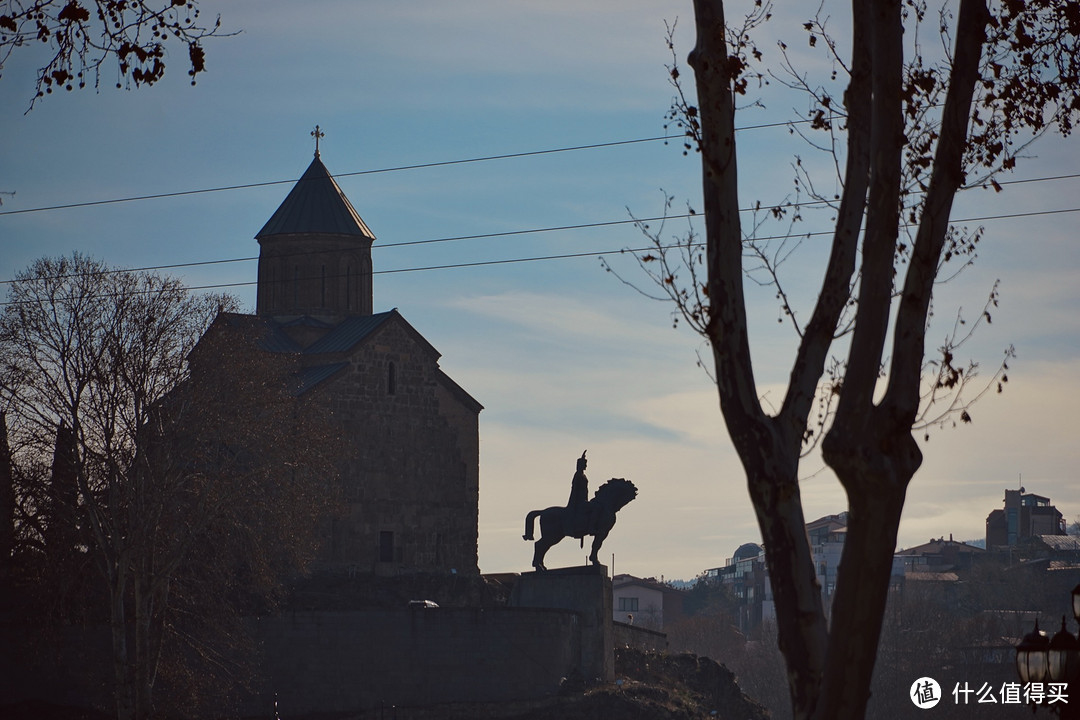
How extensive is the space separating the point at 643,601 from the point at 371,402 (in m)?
53.6

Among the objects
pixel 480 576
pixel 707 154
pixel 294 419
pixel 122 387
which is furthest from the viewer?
pixel 480 576

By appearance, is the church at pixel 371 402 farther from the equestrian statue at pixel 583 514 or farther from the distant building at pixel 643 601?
the distant building at pixel 643 601

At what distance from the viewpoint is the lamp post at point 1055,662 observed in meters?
9.57

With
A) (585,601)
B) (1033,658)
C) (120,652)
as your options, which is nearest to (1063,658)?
(1033,658)

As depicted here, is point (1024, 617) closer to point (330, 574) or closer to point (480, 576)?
point (480, 576)

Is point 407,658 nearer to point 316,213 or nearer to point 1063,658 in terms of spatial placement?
point 316,213

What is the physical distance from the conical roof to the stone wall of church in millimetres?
4903

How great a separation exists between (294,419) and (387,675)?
5.46 m

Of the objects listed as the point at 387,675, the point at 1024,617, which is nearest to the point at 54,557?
the point at 387,675

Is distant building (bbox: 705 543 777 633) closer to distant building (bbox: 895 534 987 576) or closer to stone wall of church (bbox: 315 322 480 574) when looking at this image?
distant building (bbox: 895 534 987 576)

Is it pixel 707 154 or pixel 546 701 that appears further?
pixel 546 701

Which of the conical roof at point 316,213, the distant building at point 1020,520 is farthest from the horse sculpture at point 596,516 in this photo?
the distant building at point 1020,520

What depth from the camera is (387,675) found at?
101 ft

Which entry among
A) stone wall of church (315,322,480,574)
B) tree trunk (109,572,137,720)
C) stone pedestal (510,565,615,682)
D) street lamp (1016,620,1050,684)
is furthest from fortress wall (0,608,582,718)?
street lamp (1016,620,1050,684)
